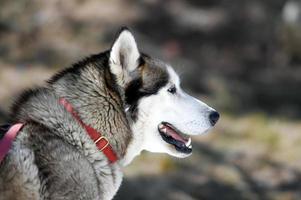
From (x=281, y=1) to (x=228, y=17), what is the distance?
1.43 meters

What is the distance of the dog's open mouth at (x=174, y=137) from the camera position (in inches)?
196

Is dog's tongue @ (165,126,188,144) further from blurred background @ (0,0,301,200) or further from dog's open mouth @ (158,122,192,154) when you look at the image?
blurred background @ (0,0,301,200)

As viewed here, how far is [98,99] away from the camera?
471 centimetres

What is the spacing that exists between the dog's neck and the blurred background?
3.23 m

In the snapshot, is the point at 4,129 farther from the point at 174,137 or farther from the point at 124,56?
the point at 174,137

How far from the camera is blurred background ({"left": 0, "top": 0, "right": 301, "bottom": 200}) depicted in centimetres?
891

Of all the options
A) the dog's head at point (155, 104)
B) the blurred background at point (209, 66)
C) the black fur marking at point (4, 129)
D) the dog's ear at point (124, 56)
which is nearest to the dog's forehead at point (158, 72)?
the dog's head at point (155, 104)

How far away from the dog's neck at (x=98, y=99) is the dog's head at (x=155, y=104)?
0.07m

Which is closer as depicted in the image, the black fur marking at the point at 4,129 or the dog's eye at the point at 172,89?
the black fur marking at the point at 4,129

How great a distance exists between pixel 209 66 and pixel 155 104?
27.7 feet

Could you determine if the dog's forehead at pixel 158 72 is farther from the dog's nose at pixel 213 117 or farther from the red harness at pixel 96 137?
the red harness at pixel 96 137

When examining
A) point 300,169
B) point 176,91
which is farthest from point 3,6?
point 176,91

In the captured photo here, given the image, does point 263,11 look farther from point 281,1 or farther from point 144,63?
point 144,63

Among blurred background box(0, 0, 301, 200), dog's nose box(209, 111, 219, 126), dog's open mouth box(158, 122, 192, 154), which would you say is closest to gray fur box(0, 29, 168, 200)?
dog's open mouth box(158, 122, 192, 154)
